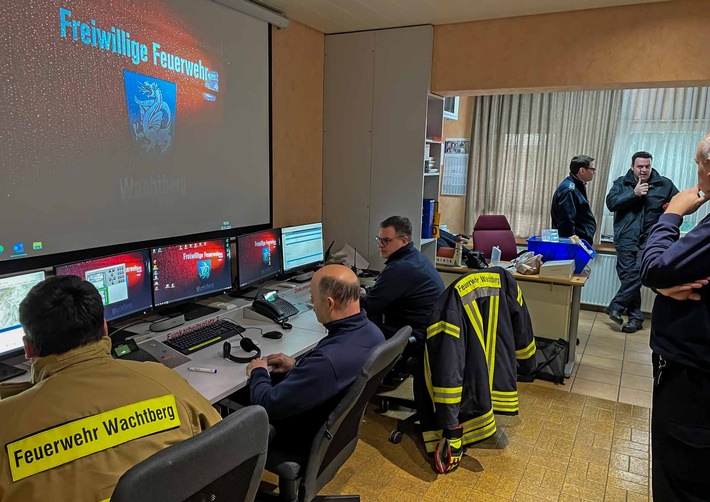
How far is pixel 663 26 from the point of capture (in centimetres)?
326

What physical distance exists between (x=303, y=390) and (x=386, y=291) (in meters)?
1.34

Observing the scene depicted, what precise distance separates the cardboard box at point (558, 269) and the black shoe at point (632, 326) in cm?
170

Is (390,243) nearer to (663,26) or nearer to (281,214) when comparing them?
(281,214)

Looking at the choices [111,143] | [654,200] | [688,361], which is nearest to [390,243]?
[111,143]

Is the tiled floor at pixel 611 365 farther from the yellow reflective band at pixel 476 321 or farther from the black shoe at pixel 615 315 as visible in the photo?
the yellow reflective band at pixel 476 321

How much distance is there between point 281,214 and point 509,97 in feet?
10.4

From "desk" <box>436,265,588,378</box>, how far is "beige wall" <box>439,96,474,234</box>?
2.18 meters

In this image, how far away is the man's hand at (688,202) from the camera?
162 cm

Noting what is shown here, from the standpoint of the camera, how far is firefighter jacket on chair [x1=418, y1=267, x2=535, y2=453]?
8.45 feet

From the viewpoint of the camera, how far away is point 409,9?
354 cm

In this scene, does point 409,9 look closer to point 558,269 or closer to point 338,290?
point 558,269

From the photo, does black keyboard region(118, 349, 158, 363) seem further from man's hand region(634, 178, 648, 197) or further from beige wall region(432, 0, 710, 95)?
man's hand region(634, 178, 648, 197)

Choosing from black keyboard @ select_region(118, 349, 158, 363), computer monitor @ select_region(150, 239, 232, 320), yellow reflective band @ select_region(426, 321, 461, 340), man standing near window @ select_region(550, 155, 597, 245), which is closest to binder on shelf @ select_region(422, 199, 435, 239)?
man standing near window @ select_region(550, 155, 597, 245)

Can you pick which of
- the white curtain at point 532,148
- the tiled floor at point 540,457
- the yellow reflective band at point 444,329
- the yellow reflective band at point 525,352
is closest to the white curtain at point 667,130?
the white curtain at point 532,148
